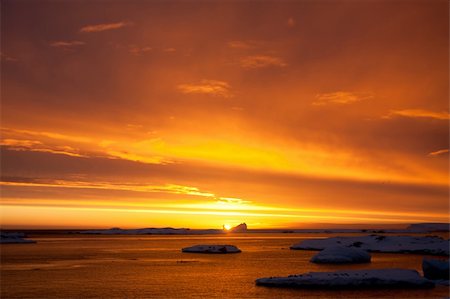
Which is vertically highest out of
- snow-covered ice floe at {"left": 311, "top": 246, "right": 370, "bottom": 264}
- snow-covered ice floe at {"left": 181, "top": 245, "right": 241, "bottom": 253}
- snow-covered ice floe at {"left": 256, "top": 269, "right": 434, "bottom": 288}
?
snow-covered ice floe at {"left": 256, "top": 269, "right": 434, "bottom": 288}

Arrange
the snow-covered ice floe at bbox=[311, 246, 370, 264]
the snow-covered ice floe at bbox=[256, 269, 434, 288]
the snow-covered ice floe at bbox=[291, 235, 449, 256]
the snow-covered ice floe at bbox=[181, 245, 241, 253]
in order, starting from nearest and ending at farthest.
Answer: the snow-covered ice floe at bbox=[256, 269, 434, 288] < the snow-covered ice floe at bbox=[311, 246, 370, 264] < the snow-covered ice floe at bbox=[291, 235, 449, 256] < the snow-covered ice floe at bbox=[181, 245, 241, 253]

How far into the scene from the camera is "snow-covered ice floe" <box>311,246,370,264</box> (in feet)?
195

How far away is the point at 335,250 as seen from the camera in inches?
2416

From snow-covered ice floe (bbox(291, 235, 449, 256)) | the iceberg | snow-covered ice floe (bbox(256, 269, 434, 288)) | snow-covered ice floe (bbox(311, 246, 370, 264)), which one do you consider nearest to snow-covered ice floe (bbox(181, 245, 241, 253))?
snow-covered ice floe (bbox(291, 235, 449, 256))

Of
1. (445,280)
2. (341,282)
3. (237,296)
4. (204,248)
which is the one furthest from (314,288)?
(204,248)

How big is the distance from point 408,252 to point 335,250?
109 ft

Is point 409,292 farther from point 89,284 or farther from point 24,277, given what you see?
point 24,277

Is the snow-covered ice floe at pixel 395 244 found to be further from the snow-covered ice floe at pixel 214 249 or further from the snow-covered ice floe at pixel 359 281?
the snow-covered ice floe at pixel 359 281

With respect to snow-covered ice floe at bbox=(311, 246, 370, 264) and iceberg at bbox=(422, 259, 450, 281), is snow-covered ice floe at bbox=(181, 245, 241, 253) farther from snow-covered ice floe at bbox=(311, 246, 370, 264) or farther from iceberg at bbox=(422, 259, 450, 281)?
iceberg at bbox=(422, 259, 450, 281)

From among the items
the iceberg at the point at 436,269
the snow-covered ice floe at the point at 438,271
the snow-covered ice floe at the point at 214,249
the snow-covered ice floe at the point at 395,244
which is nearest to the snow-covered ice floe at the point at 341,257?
the iceberg at the point at 436,269

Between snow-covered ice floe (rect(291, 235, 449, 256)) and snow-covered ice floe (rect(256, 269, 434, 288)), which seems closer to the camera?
snow-covered ice floe (rect(256, 269, 434, 288))

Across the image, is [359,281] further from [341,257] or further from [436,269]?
[341,257]

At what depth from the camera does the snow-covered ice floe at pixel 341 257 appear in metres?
59.3

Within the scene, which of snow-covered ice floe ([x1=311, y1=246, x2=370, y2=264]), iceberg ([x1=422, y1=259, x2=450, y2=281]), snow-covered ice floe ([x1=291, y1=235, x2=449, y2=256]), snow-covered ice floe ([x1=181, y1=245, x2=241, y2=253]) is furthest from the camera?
snow-covered ice floe ([x1=181, y1=245, x2=241, y2=253])
